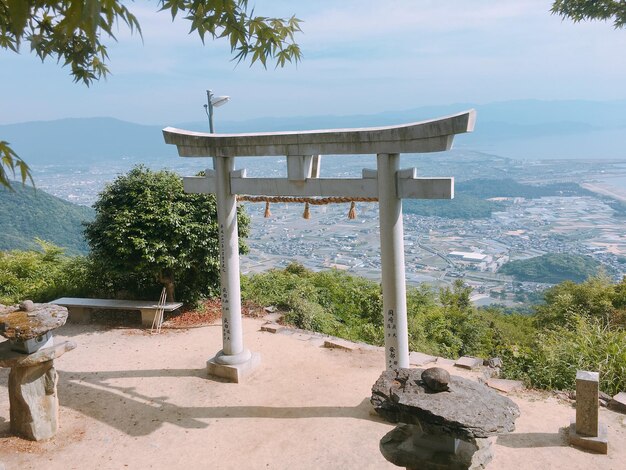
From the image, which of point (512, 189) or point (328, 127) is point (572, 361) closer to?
point (512, 189)

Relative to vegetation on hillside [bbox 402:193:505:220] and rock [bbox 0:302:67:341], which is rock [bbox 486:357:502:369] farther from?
vegetation on hillside [bbox 402:193:505:220]

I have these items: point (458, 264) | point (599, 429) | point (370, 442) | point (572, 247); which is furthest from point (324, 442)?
point (572, 247)

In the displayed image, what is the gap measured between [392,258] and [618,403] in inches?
126

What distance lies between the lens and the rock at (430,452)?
3.16 m

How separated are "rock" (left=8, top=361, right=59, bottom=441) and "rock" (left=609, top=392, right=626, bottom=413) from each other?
21.2 ft

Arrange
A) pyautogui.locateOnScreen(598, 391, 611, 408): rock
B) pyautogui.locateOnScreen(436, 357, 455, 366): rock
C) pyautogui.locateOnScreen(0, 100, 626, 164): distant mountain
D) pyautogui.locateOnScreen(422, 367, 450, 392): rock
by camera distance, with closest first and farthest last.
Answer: pyautogui.locateOnScreen(422, 367, 450, 392): rock → pyautogui.locateOnScreen(598, 391, 611, 408): rock → pyautogui.locateOnScreen(436, 357, 455, 366): rock → pyautogui.locateOnScreen(0, 100, 626, 164): distant mountain

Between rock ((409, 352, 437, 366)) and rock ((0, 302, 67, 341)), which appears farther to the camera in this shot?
rock ((409, 352, 437, 366))

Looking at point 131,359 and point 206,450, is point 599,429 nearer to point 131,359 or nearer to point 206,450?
point 206,450

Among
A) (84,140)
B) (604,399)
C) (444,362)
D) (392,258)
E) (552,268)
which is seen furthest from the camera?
(84,140)

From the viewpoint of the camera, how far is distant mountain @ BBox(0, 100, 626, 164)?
81.3 m

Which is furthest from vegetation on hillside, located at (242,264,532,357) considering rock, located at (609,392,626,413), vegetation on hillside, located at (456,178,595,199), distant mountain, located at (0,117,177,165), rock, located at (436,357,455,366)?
distant mountain, located at (0,117,177,165)

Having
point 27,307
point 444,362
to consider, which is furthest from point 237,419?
point 444,362

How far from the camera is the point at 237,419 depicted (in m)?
6.20

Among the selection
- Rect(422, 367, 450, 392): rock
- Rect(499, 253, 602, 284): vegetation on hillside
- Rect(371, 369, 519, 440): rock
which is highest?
Rect(422, 367, 450, 392): rock
